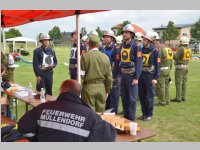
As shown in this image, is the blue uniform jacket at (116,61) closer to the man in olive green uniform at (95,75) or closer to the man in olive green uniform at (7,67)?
the man in olive green uniform at (95,75)

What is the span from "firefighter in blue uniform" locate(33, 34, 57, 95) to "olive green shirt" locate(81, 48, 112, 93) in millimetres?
2557

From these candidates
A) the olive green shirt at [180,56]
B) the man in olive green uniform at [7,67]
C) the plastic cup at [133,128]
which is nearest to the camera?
the plastic cup at [133,128]

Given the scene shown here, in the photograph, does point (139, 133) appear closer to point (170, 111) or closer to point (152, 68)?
point (152, 68)

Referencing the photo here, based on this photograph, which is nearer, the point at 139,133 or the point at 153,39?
the point at 139,133

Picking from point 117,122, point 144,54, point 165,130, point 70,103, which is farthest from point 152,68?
point 70,103

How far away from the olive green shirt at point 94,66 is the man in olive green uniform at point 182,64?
4.31 metres

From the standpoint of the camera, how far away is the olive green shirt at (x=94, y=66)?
4609mm

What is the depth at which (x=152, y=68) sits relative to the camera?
6.71m

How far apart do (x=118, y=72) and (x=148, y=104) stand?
41.4 inches

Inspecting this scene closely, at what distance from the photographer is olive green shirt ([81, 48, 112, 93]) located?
4.61 meters

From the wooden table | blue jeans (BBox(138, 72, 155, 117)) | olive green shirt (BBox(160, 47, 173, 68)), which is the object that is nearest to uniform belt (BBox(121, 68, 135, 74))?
blue jeans (BBox(138, 72, 155, 117))

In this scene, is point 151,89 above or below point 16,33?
below

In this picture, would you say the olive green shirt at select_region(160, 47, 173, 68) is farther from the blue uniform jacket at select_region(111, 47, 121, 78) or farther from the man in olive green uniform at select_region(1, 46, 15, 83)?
the man in olive green uniform at select_region(1, 46, 15, 83)

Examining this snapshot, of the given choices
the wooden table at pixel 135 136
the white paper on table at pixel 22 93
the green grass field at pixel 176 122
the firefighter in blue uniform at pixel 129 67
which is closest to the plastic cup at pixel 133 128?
the wooden table at pixel 135 136
